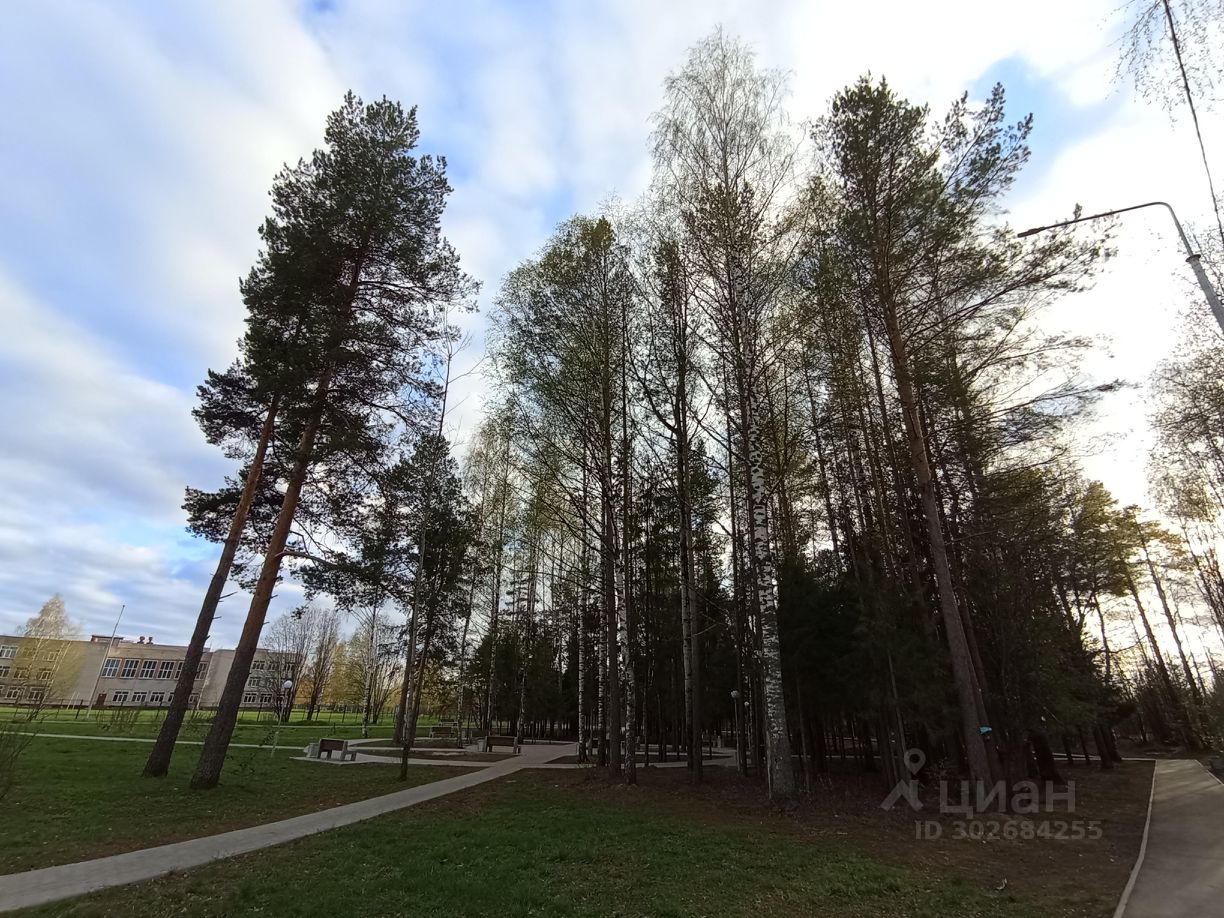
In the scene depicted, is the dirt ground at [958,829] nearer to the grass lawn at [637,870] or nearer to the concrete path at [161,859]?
the grass lawn at [637,870]

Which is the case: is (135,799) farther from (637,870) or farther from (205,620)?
(637,870)

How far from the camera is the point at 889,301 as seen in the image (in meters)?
11.8

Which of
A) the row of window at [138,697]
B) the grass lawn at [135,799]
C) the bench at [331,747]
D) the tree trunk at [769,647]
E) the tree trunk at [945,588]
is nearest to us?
the grass lawn at [135,799]

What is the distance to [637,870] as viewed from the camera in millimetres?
6500

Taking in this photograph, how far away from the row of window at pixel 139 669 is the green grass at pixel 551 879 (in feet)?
275

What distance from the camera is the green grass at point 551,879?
5.20 m

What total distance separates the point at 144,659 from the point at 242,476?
87.5m

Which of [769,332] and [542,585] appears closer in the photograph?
[769,332]

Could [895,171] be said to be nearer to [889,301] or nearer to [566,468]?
[889,301]

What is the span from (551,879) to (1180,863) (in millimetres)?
8685

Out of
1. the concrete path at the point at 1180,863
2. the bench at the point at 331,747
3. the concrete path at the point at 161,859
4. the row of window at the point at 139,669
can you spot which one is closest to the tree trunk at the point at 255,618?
the concrete path at the point at 161,859

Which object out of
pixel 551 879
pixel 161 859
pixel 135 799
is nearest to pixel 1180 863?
pixel 551 879

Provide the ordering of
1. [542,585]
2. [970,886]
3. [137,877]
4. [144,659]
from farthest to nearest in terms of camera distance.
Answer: [144,659] < [542,585] < [970,886] < [137,877]

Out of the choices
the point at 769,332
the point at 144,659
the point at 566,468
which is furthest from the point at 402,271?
the point at 144,659
